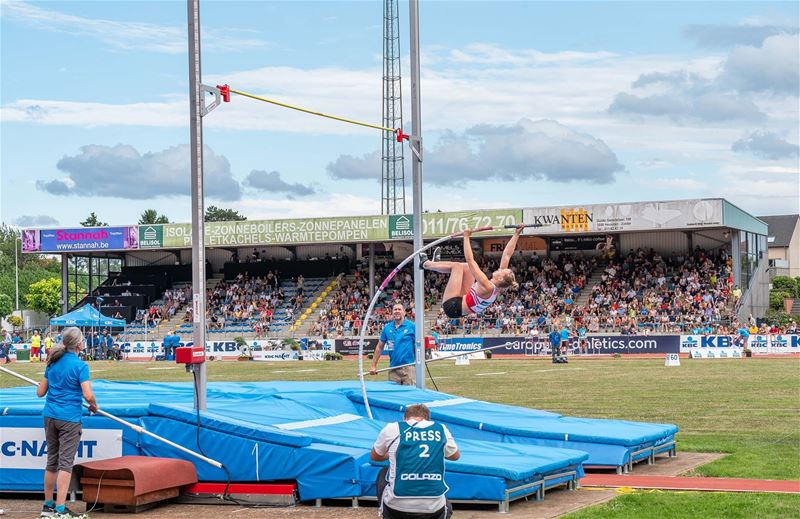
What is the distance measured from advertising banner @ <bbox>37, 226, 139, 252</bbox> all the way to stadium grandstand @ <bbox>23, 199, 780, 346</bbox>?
61 millimetres

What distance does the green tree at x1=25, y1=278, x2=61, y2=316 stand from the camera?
8950 cm

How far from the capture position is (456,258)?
139 ft

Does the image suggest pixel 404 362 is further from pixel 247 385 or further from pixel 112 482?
pixel 112 482

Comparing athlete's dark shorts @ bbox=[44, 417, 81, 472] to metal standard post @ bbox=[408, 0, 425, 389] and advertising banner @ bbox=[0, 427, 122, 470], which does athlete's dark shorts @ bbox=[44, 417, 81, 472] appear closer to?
advertising banner @ bbox=[0, 427, 122, 470]

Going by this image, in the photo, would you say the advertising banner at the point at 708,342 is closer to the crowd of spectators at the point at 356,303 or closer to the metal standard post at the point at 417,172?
the crowd of spectators at the point at 356,303

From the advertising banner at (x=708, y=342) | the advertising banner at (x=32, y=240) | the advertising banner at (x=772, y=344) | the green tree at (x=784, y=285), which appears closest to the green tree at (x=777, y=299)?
the green tree at (x=784, y=285)

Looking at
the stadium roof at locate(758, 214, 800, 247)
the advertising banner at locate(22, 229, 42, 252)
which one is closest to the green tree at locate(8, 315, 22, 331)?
the advertising banner at locate(22, 229, 42, 252)

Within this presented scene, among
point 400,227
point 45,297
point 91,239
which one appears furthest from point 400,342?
point 45,297

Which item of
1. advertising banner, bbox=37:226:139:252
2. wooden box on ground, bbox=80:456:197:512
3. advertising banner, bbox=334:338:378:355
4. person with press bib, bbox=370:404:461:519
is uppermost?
advertising banner, bbox=37:226:139:252

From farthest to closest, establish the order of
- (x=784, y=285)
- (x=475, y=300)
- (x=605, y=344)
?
(x=784, y=285) < (x=605, y=344) < (x=475, y=300)

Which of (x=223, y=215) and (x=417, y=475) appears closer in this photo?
(x=417, y=475)

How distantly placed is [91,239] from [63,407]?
157 feet

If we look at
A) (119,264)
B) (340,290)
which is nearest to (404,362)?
(340,290)

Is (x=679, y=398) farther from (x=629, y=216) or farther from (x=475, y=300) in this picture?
(x=629, y=216)
